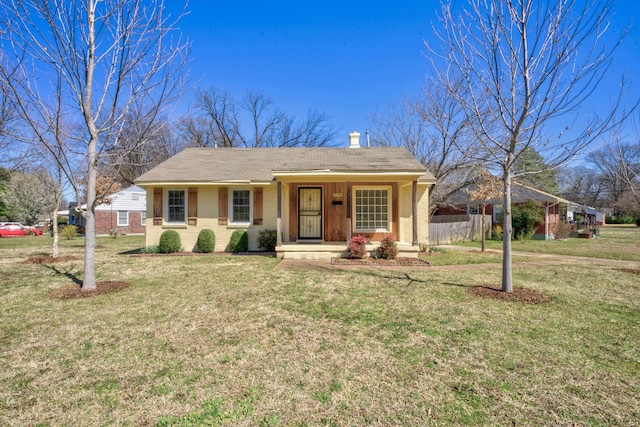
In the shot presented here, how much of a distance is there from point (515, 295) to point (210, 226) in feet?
34.8

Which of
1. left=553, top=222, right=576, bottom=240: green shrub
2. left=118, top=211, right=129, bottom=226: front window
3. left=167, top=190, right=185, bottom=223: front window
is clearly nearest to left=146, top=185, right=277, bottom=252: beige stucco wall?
left=167, top=190, right=185, bottom=223: front window

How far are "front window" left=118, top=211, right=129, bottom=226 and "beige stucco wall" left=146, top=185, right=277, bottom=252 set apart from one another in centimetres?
1734

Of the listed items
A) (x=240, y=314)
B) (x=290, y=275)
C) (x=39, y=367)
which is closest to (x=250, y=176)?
(x=290, y=275)

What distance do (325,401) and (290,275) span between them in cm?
542

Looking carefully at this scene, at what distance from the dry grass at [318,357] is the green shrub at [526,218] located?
43.2 feet

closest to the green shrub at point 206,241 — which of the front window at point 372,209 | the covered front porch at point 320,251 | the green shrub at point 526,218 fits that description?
the covered front porch at point 320,251

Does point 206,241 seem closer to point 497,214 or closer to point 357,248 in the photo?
point 357,248

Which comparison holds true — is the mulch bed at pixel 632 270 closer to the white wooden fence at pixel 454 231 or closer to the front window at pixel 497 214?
the white wooden fence at pixel 454 231

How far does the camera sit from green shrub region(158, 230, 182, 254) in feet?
40.3

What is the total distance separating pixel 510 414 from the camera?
2547mm

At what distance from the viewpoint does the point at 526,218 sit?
1866cm

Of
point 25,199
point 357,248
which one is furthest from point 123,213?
point 357,248

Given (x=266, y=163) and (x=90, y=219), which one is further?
(x=266, y=163)

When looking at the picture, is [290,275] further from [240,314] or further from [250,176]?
[250,176]
